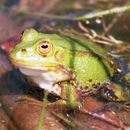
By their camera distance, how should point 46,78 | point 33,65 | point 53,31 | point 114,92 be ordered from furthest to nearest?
1. point 53,31
2. point 114,92
3. point 46,78
4. point 33,65

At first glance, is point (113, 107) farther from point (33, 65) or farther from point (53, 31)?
point (53, 31)

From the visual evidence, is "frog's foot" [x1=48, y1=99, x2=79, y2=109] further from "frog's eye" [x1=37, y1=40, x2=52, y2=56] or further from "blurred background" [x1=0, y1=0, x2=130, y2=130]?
"frog's eye" [x1=37, y1=40, x2=52, y2=56]

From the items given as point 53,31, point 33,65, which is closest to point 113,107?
point 33,65

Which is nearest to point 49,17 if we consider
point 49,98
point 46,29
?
point 46,29

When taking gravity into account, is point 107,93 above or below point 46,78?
below

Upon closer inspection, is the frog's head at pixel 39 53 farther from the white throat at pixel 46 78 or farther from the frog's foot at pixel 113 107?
the frog's foot at pixel 113 107

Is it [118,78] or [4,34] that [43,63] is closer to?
[118,78]

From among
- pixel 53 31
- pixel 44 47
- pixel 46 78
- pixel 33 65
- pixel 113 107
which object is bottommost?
pixel 113 107
